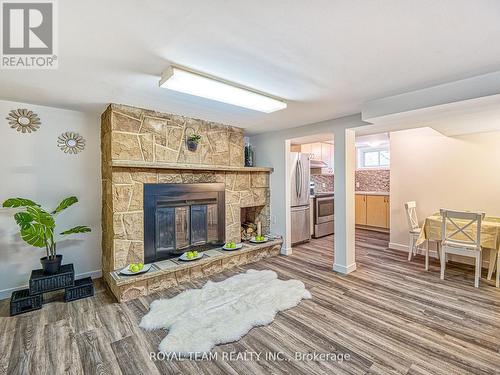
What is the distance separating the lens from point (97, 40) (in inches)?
62.2

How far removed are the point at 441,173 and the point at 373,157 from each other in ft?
9.28

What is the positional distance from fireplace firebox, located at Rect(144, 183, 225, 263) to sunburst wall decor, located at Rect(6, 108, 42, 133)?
1.49 metres

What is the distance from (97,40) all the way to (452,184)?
516 centimetres

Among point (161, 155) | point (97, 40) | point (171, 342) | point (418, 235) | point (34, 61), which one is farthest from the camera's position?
point (418, 235)

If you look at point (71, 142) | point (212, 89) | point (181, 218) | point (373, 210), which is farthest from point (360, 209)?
point (71, 142)

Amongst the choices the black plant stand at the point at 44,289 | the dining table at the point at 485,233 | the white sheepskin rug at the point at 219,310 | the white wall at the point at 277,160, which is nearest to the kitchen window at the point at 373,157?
the dining table at the point at 485,233

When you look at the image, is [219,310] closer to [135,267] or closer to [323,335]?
[323,335]

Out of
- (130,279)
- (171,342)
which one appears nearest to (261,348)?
(171,342)

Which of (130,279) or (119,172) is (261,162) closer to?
(119,172)

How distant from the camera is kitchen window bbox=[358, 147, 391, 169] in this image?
6676 mm

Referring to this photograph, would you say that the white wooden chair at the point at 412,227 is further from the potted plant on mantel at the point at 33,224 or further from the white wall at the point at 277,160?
the potted plant on mantel at the point at 33,224

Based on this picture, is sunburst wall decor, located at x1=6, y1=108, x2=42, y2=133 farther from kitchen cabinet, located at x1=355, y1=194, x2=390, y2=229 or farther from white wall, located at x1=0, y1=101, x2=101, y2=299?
kitchen cabinet, located at x1=355, y1=194, x2=390, y2=229

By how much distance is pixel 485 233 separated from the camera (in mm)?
3141

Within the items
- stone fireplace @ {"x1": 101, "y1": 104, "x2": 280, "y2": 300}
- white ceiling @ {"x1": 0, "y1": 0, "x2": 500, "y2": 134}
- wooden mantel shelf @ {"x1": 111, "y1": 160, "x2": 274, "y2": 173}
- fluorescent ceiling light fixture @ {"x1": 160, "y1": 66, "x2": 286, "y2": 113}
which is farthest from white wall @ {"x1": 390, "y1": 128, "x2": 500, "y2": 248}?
fluorescent ceiling light fixture @ {"x1": 160, "y1": 66, "x2": 286, "y2": 113}
